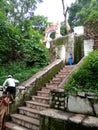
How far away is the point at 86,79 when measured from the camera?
5465 millimetres

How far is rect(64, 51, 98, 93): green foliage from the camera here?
5262mm

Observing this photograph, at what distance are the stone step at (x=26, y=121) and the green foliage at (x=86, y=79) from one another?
1660 mm

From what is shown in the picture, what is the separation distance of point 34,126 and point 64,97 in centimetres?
153

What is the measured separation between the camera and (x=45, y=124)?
17.3 ft

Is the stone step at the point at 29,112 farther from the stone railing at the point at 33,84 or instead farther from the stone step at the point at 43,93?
the stone step at the point at 43,93

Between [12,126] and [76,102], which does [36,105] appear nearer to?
[12,126]

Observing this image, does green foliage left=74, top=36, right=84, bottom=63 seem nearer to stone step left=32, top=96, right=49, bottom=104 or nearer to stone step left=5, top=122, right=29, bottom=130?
stone step left=32, top=96, right=49, bottom=104

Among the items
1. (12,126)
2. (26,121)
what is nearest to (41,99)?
(26,121)

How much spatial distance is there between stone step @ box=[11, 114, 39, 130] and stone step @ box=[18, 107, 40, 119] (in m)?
0.17

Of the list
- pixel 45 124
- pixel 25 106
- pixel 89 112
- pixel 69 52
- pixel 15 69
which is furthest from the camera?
pixel 69 52

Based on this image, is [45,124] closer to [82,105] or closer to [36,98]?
[82,105]

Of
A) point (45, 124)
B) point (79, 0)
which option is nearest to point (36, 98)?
point (45, 124)

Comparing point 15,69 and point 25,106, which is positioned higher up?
point 15,69

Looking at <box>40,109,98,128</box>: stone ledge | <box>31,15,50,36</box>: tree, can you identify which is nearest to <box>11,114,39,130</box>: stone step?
<box>40,109,98,128</box>: stone ledge
